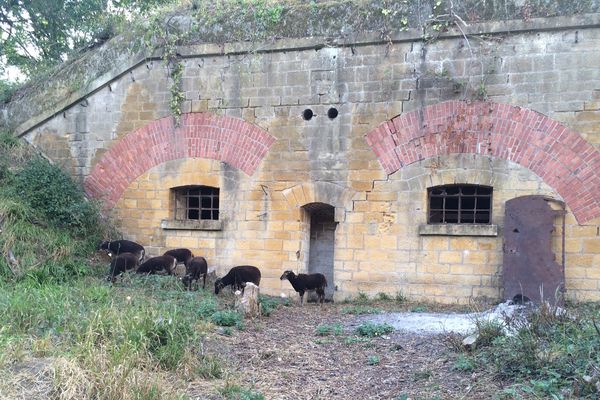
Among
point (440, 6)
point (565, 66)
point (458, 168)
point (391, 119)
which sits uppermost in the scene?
point (440, 6)

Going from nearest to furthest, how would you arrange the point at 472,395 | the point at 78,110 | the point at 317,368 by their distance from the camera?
the point at 472,395, the point at 317,368, the point at 78,110

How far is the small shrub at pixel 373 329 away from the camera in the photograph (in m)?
8.16

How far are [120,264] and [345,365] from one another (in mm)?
5750

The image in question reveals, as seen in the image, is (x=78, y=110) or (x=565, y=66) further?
(x=78, y=110)

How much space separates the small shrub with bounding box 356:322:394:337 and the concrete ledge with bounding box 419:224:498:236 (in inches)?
105

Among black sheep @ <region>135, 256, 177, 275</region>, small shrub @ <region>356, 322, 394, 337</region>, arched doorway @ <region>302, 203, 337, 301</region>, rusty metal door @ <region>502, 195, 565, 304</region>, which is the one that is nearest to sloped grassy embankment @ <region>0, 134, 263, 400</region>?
black sheep @ <region>135, 256, 177, 275</region>

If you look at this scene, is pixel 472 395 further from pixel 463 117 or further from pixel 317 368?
pixel 463 117

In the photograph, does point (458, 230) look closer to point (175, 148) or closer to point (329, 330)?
point (329, 330)

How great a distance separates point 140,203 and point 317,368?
23.2ft

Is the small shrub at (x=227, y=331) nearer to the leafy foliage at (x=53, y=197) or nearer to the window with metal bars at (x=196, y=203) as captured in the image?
the window with metal bars at (x=196, y=203)

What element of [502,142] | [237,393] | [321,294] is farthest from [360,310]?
[237,393]

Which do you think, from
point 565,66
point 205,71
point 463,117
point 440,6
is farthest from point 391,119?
point 205,71

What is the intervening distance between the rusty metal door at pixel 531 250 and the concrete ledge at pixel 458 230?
0.90ft

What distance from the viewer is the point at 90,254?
12.1 meters
